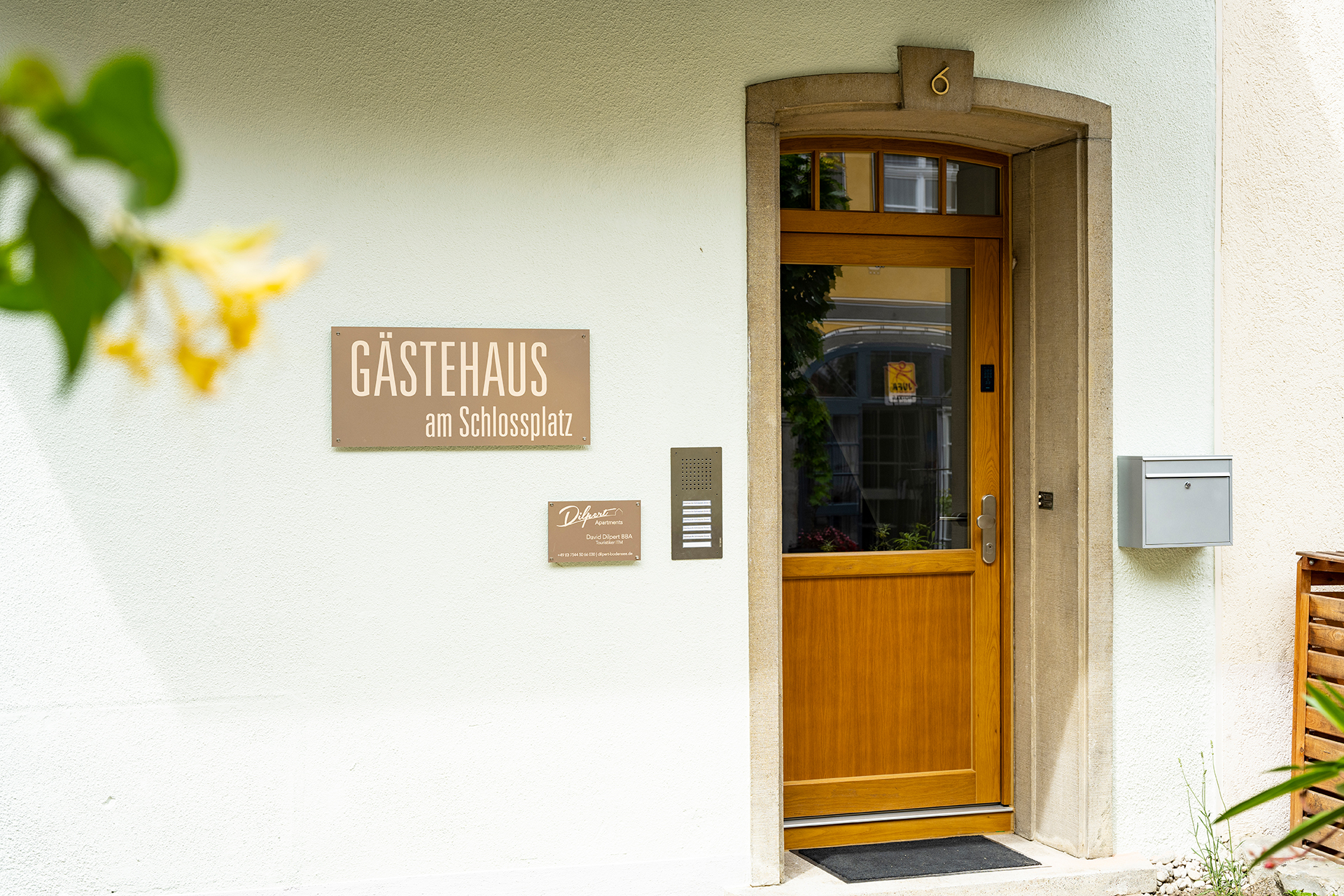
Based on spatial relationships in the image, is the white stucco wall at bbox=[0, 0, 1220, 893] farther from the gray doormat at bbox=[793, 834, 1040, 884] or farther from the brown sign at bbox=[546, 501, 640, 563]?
the gray doormat at bbox=[793, 834, 1040, 884]

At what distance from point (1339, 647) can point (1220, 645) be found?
0.39 meters

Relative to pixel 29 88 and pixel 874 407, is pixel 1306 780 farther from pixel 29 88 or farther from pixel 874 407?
pixel 874 407

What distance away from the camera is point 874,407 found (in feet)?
13.4

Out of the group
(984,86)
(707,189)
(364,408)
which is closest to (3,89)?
(364,408)

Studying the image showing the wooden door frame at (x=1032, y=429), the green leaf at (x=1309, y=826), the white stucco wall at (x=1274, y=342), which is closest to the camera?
the green leaf at (x=1309, y=826)

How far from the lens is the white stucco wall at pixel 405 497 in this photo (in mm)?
3145

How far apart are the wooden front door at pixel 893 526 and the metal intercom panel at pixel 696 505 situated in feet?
1.80

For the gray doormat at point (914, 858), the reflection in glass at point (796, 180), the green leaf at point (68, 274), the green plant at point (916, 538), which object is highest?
the reflection in glass at point (796, 180)

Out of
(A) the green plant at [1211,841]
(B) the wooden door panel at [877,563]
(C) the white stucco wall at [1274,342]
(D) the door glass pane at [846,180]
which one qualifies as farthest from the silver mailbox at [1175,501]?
(D) the door glass pane at [846,180]

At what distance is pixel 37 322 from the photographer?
329 cm

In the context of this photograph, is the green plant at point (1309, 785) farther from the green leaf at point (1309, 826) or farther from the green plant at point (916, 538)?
the green plant at point (916, 538)

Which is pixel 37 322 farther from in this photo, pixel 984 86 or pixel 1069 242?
pixel 1069 242

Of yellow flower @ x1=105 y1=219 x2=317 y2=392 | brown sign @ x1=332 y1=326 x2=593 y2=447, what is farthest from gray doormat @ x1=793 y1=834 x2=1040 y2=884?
yellow flower @ x1=105 y1=219 x2=317 y2=392

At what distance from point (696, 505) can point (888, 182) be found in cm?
159
